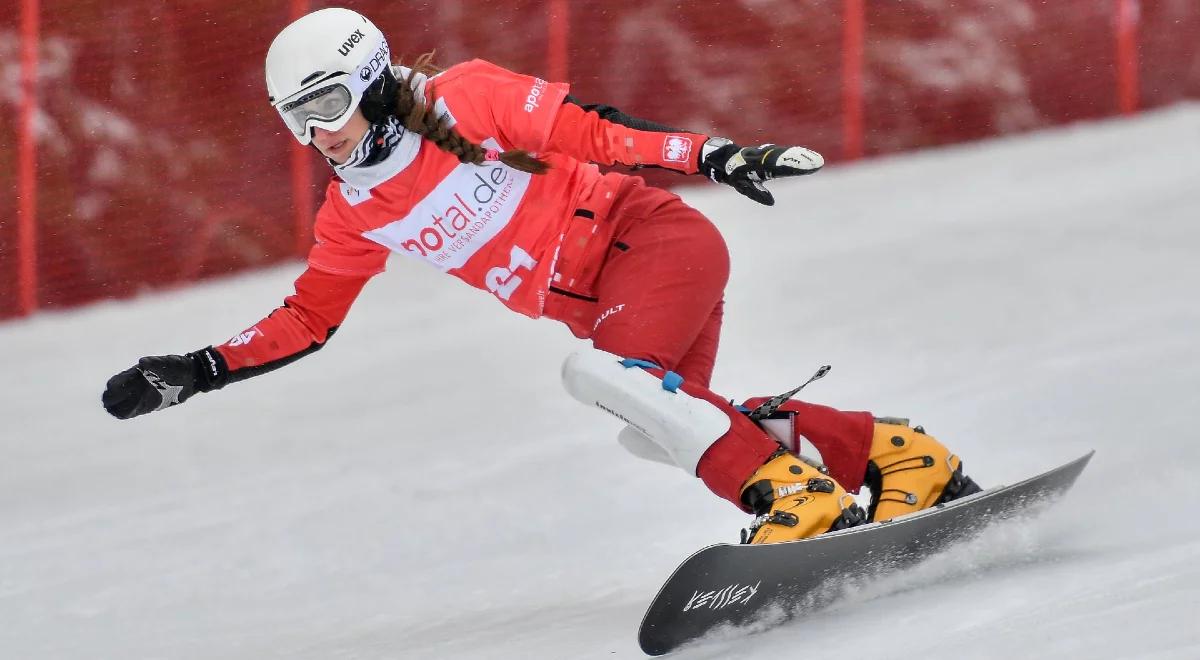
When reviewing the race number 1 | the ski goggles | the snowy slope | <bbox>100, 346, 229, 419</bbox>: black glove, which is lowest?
the snowy slope

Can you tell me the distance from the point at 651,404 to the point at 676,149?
0.57m

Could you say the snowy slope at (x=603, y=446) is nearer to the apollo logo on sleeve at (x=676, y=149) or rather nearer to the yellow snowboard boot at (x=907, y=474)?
the yellow snowboard boot at (x=907, y=474)

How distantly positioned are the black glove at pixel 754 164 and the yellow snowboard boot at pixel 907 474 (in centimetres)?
76

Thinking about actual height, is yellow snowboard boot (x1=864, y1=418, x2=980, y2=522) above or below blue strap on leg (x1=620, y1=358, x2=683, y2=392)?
below

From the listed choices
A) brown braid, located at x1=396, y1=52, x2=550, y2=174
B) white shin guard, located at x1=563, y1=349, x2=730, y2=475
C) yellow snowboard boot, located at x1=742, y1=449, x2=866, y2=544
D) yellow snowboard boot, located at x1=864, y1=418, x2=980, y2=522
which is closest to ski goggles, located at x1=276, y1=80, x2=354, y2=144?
brown braid, located at x1=396, y1=52, x2=550, y2=174

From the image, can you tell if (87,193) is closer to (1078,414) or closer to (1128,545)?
(1078,414)

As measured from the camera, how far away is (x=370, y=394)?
577 cm

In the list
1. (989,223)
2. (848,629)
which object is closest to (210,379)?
(848,629)

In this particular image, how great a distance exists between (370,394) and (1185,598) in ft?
11.5

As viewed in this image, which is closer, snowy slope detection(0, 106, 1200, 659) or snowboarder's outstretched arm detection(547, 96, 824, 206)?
snowboarder's outstretched arm detection(547, 96, 824, 206)

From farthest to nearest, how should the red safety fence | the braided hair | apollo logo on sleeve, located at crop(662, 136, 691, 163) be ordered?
the red safety fence, the braided hair, apollo logo on sleeve, located at crop(662, 136, 691, 163)

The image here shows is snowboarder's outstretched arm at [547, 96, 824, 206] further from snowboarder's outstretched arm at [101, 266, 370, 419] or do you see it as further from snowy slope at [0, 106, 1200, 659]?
snowy slope at [0, 106, 1200, 659]

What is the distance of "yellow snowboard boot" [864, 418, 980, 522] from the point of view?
11.8ft

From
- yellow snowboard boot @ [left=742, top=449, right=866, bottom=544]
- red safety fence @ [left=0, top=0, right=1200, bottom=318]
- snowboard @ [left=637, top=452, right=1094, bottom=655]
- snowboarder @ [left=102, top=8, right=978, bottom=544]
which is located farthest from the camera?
red safety fence @ [left=0, top=0, right=1200, bottom=318]
